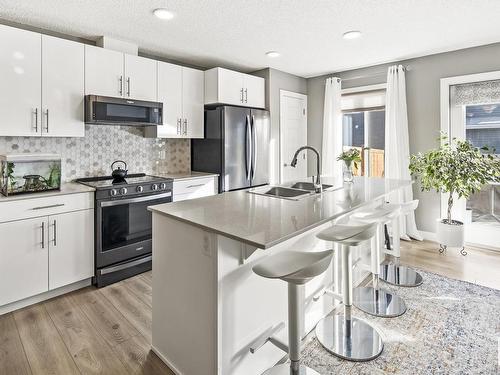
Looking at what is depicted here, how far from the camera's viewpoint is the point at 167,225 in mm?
1826

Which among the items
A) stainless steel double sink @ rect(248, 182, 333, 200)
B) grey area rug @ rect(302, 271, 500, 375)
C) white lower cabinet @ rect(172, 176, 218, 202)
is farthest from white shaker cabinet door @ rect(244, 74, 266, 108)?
grey area rug @ rect(302, 271, 500, 375)

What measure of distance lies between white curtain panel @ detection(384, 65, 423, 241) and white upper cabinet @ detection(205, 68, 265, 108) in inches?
71.4

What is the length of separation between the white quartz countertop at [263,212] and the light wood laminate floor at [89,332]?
0.96m

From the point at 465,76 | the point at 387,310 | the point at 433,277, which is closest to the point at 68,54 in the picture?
the point at 387,310

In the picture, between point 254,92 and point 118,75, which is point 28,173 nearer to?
point 118,75

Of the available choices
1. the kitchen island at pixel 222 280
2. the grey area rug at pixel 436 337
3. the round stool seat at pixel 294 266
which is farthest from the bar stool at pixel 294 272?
the grey area rug at pixel 436 337

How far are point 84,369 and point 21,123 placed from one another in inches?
80.3

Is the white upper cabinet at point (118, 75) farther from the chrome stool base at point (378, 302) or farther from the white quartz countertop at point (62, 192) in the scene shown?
the chrome stool base at point (378, 302)

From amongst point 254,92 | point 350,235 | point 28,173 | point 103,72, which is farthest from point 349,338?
point 254,92

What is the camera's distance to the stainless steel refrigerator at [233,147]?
3.92 meters

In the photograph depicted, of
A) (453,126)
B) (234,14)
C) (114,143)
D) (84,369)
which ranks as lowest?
(84,369)

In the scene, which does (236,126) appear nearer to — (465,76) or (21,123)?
(21,123)

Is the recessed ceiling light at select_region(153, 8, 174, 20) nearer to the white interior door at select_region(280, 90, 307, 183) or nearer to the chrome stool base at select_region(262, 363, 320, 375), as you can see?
the white interior door at select_region(280, 90, 307, 183)

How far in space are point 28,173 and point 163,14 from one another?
1.77 metres
